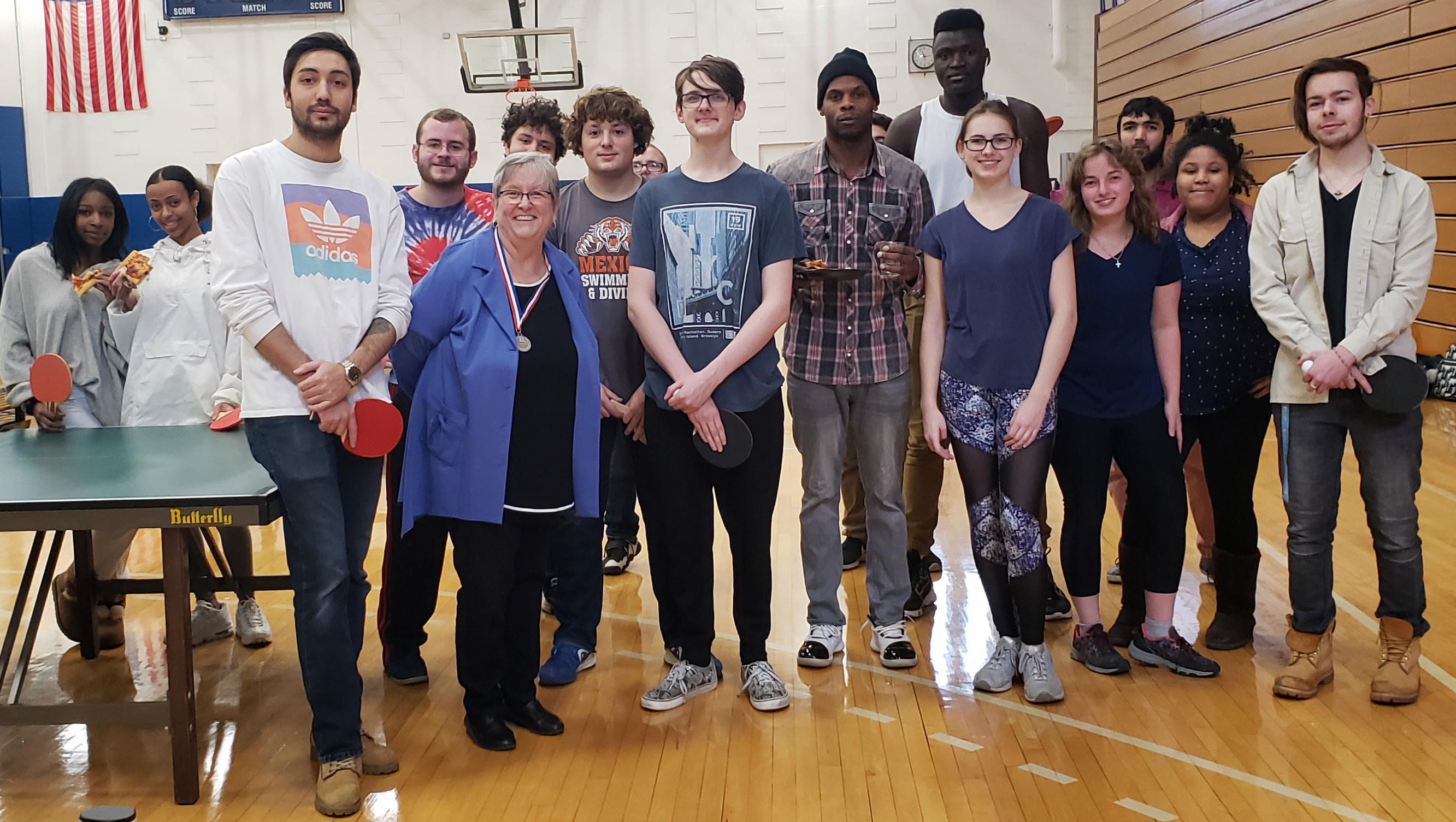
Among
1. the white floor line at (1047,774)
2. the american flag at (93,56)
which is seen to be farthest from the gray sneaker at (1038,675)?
the american flag at (93,56)

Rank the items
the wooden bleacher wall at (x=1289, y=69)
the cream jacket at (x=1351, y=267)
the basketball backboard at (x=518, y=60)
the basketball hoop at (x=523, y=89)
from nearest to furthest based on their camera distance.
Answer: the cream jacket at (x=1351, y=267) < the wooden bleacher wall at (x=1289, y=69) < the basketball hoop at (x=523, y=89) < the basketball backboard at (x=518, y=60)

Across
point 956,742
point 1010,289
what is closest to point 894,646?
point 956,742

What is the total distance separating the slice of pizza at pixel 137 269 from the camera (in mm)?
3633

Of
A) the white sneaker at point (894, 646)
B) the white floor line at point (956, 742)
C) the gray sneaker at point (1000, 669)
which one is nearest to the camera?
the white floor line at point (956, 742)

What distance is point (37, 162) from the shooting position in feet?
45.8

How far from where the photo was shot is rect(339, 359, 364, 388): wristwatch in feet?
8.18

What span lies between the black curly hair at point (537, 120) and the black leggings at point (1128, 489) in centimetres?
193

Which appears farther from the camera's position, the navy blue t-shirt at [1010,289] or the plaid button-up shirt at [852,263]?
the plaid button-up shirt at [852,263]

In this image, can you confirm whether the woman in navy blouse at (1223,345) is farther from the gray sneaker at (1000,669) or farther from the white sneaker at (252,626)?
the white sneaker at (252,626)

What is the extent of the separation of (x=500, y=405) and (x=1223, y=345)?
2134 mm

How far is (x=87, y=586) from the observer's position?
3658 millimetres

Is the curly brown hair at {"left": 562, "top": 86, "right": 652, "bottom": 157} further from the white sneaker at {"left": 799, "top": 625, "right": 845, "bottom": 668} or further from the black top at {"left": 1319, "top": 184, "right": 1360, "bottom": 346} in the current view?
the black top at {"left": 1319, "top": 184, "right": 1360, "bottom": 346}

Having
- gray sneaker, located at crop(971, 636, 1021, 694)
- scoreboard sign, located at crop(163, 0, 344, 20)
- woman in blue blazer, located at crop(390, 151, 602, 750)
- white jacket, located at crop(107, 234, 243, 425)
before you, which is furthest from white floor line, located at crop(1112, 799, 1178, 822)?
scoreboard sign, located at crop(163, 0, 344, 20)

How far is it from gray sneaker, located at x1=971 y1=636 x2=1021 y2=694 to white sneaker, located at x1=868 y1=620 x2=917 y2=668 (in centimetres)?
21
